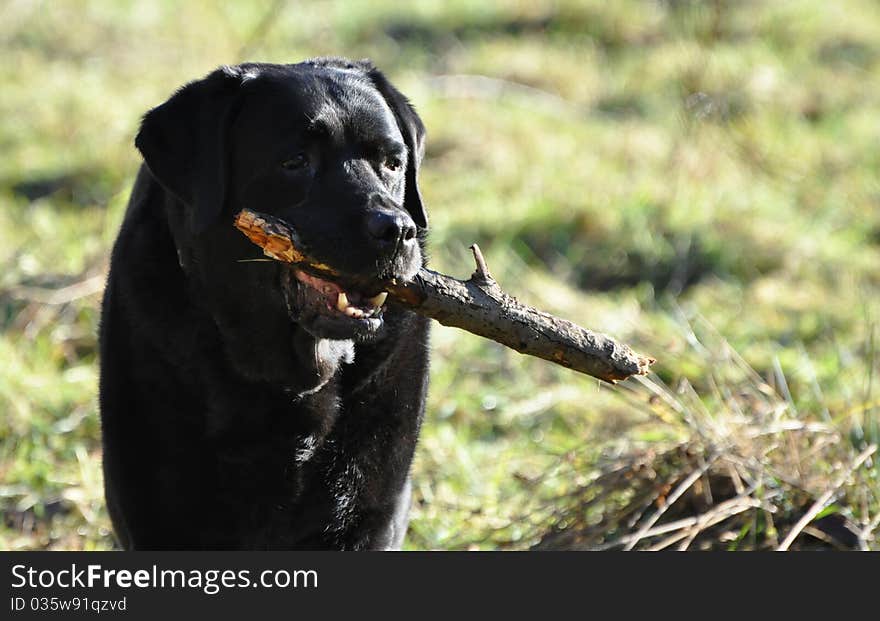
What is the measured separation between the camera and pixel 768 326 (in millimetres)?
6422

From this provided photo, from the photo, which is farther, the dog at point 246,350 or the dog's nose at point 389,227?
the dog at point 246,350

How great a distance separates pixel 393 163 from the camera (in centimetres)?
360

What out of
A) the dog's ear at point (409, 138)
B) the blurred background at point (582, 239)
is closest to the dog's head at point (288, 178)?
the dog's ear at point (409, 138)

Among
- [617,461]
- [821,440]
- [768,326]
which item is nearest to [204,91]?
[617,461]

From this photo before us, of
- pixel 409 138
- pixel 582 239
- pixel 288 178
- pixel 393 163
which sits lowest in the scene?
pixel 288 178

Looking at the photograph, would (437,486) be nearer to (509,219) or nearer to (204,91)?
(204,91)

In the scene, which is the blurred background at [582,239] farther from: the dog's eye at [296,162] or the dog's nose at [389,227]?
the dog's eye at [296,162]

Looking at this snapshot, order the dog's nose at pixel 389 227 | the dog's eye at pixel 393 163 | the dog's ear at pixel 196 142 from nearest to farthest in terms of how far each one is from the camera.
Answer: the dog's nose at pixel 389 227 → the dog's ear at pixel 196 142 → the dog's eye at pixel 393 163

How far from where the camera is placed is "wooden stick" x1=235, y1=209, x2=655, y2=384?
Answer: 10.4 ft

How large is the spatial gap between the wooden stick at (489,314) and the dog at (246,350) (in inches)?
6.5

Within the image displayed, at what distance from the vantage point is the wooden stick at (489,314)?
3174mm

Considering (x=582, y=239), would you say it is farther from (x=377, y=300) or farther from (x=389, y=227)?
(x=389, y=227)

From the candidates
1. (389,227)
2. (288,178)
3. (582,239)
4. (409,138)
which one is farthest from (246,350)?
(582,239)

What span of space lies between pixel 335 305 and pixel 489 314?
1.26 ft
